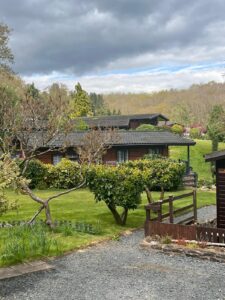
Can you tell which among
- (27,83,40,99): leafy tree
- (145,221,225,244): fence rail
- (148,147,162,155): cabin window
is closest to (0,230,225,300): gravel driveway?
(145,221,225,244): fence rail

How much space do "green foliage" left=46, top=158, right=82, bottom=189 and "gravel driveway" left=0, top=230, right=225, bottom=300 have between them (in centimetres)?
1735

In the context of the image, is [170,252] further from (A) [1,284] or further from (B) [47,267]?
(A) [1,284]

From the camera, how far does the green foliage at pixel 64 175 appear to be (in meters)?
30.5

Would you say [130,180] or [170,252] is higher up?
[130,180]

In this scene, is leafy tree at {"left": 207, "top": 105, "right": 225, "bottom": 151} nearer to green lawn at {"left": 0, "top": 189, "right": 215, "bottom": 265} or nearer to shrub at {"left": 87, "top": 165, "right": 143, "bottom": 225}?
green lawn at {"left": 0, "top": 189, "right": 215, "bottom": 265}

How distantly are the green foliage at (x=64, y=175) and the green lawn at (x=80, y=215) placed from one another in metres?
2.23

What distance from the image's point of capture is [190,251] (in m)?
12.7

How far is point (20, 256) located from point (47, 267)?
1088 mm

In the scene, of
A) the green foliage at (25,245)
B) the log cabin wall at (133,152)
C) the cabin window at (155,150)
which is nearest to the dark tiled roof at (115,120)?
the log cabin wall at (133,152)

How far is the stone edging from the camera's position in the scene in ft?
40.3

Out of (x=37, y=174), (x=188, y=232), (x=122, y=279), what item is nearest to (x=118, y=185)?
(x=188, y=232)

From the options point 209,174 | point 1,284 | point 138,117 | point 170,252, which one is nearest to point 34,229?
point 1,284

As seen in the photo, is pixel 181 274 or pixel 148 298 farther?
pixel 181 274

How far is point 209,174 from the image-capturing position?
160 feet
